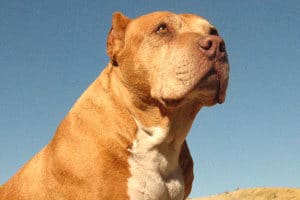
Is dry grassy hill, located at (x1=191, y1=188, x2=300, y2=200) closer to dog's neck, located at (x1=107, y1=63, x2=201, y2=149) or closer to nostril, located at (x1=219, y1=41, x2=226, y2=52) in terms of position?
dog's neck, located at (x1=107, y1=63, x2=201, y2=149)

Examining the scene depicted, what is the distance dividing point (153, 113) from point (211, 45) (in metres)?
1.00

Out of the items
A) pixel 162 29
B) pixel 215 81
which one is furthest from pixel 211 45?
pixel 162 29

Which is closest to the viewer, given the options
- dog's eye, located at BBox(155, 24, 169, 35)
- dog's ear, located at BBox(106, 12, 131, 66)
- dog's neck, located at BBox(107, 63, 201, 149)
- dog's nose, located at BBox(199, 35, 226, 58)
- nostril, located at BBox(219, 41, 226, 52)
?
dog's nose, located at BBox(199, 35, 226, 58)

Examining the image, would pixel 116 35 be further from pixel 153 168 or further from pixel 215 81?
pixel 153 168

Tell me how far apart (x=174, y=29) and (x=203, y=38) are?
0.61 meters

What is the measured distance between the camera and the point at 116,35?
19.1 feet

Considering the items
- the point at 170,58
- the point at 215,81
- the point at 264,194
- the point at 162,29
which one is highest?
the point at 162,29

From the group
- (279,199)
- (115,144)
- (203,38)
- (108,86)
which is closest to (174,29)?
(203,38)

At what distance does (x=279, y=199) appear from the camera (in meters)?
17.3

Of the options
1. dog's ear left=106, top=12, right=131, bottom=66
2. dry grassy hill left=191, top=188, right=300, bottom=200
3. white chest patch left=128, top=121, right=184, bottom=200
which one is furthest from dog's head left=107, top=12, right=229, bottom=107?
dry grassy hill left=191, top=188, right=300, bottom=200

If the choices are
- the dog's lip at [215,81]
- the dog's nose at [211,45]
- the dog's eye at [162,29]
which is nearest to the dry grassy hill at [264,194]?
the dog's lip at [215,81]

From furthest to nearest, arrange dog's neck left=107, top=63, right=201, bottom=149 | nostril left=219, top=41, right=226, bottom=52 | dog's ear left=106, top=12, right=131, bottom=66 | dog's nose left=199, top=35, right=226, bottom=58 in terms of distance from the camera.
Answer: dog's ear left=106, top=12, right=131, bottom=66 < dog's neck left=107, top=63, right=201, bottom=149 < nostril left=219, top=41, right=226, bottom=52 < dog's nose left=199, top=35, right=226, bottom=58

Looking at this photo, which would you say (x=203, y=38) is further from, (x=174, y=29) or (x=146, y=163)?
(x=146, y=163)

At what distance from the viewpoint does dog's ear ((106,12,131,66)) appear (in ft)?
18.9
